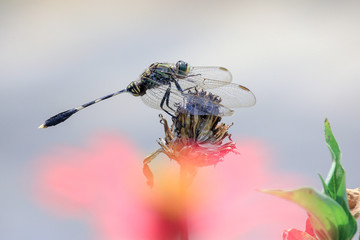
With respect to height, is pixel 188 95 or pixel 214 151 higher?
pixel 188 95

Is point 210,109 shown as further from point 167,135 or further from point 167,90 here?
point 167,90

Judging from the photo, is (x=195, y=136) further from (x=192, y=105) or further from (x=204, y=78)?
(x=204, y=78)

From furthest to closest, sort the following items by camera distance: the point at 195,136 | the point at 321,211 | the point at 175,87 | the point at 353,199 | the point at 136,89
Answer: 1. the point at 136,89
2. the point at 175,87
3. the point at 195,136
4. the point at 353,199
5. the point at 321,211

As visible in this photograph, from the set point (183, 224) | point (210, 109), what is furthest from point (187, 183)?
point (210, 109)

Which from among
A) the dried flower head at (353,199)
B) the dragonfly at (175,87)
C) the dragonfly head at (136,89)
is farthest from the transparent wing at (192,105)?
the dried flower head at (353,199)

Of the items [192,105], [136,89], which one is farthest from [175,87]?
[192,105]

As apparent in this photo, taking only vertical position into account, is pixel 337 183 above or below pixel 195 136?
below
